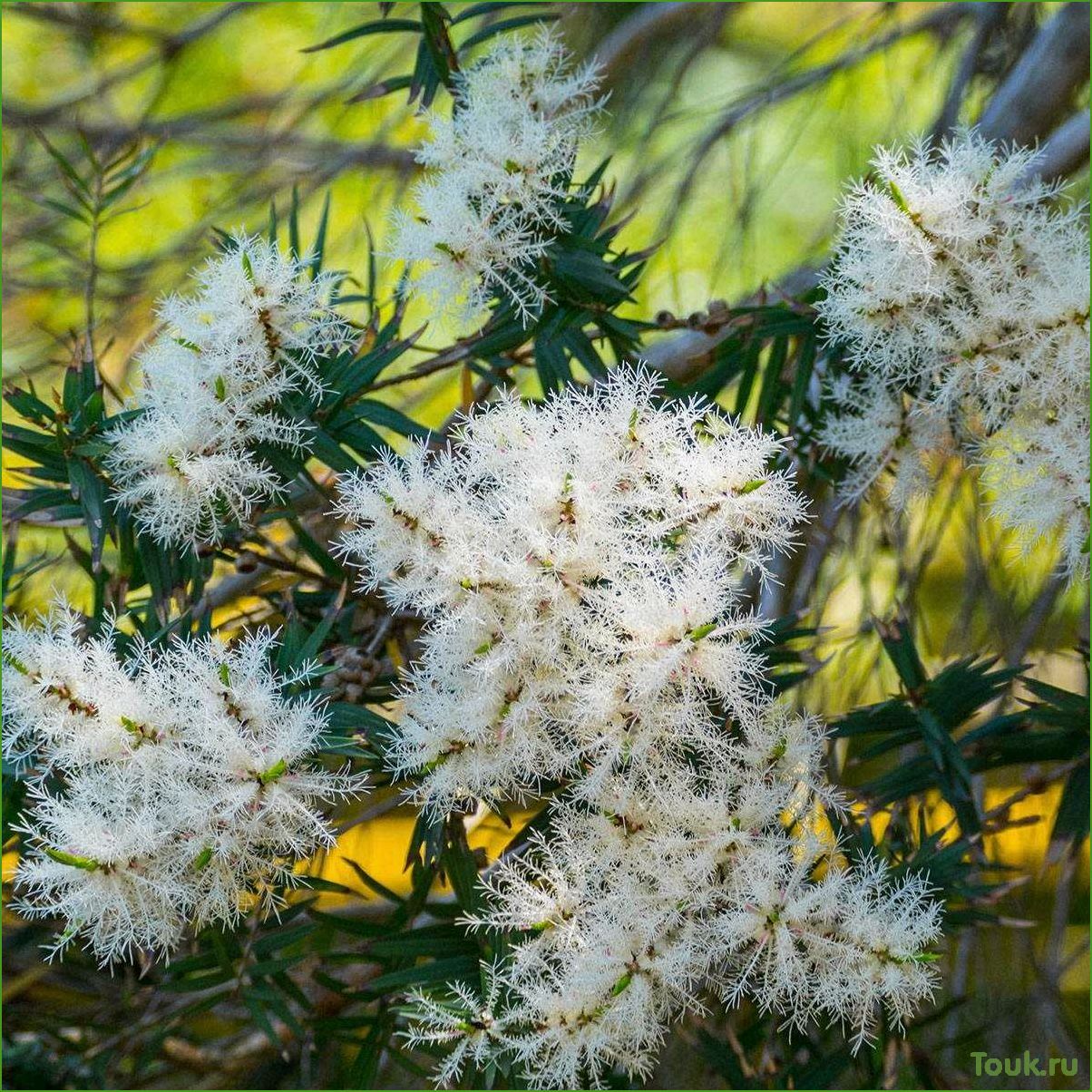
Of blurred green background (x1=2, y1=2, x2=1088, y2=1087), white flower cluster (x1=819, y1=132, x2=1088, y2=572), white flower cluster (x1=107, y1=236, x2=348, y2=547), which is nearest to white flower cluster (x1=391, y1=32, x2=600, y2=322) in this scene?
white flower cluster (x1=107, y1=236, x2=348, y2=547)

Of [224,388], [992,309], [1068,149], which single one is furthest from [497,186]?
[1068,149]

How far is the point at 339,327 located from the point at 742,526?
324 mm

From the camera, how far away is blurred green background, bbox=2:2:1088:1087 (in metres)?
1.31

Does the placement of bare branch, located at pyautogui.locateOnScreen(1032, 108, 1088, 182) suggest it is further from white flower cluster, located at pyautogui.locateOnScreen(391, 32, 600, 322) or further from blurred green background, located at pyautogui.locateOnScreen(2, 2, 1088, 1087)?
white flower cluster, located at pyautogui.locateOnScreen(391, 32, 600, 322)

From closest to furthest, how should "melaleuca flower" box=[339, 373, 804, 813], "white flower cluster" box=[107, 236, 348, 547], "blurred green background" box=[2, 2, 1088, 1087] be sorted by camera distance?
"melaleuca flower" box=[339, 373, 804, 813]
"white flower cluster" box=[107, 236, 348, 547]
"blurred green background" box=[2, 2, 1088, 1087]

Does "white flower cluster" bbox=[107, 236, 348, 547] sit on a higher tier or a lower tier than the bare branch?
lower

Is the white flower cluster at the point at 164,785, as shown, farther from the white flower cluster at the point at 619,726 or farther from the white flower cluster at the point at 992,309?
the white flower cluster at the point at 992,309

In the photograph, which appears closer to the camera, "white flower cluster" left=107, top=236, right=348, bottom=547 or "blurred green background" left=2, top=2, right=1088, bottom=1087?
"white flower cluster" left=107, top=236, right=348, bottom=547

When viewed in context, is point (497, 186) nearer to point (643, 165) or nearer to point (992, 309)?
point (992, 309)

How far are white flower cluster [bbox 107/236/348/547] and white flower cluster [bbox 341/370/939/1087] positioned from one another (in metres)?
0.11

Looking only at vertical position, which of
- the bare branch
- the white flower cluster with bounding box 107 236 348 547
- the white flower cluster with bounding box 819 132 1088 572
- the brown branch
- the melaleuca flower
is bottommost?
the melaleuca flower

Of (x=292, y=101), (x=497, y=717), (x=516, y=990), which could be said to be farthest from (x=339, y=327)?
(x=292, y=101)

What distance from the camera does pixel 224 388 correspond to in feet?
2.41

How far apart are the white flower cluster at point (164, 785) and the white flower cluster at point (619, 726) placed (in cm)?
8
